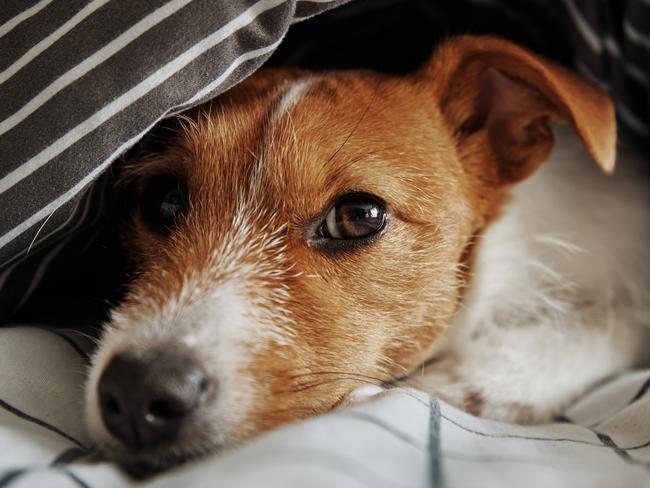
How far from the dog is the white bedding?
0.09 m

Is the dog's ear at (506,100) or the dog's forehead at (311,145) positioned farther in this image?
the dog's ear at (506,100)

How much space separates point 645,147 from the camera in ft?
5.41

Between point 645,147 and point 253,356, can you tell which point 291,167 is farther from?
point 645,147

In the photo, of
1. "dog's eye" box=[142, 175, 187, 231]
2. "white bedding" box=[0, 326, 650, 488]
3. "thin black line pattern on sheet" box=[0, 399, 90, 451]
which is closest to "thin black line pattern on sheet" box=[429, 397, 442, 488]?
"white bedding" box=[0, 326, 650, 488]

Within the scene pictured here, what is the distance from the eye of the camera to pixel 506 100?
4.74ft

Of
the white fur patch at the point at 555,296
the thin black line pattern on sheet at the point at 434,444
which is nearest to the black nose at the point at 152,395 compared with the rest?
the thin black line pattern on sheet at the point at 434,444

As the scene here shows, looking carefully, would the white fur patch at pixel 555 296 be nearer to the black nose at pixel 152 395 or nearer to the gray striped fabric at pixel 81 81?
the black nose at pixel 152 395

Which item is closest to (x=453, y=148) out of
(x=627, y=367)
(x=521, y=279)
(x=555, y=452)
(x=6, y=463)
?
(x=521, y=279)

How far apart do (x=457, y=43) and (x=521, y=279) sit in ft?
1.78

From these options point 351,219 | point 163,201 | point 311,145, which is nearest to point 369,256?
point 351,219

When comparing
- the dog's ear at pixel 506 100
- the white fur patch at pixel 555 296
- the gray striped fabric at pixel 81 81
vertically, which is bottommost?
the white fur patch at pixel 555 296

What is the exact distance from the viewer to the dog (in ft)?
3.11

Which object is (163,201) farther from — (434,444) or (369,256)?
(434,444)

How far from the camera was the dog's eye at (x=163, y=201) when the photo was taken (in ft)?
4.17
